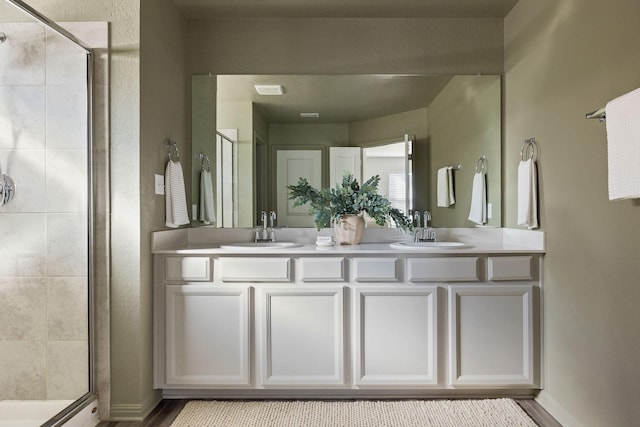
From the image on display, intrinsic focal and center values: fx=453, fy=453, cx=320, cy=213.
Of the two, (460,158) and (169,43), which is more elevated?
(169,43)

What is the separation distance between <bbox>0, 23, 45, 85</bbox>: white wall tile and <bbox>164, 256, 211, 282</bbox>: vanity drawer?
1.08 meters

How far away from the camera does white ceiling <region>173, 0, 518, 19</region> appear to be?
105 inches

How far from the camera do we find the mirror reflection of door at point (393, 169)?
2945 mm

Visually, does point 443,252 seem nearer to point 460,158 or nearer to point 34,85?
point 460,158

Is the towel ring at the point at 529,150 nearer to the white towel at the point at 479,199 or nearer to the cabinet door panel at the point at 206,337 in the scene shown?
the white towel at the point at 479,199

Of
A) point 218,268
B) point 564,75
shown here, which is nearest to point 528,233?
point 564,75

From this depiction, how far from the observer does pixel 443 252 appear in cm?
239

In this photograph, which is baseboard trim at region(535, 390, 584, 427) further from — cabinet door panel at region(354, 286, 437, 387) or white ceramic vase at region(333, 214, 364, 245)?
white ceramic vase at region(333, 214, 364, 245)

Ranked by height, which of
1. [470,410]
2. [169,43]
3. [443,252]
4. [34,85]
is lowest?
[470,410]

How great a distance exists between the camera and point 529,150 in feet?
8.34

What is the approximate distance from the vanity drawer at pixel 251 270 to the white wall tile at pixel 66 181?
764mm

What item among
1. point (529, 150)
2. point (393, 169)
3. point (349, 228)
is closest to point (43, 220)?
point (349, 228)

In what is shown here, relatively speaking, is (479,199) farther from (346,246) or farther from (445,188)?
(346,246)

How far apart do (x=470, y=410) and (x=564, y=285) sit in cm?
80
